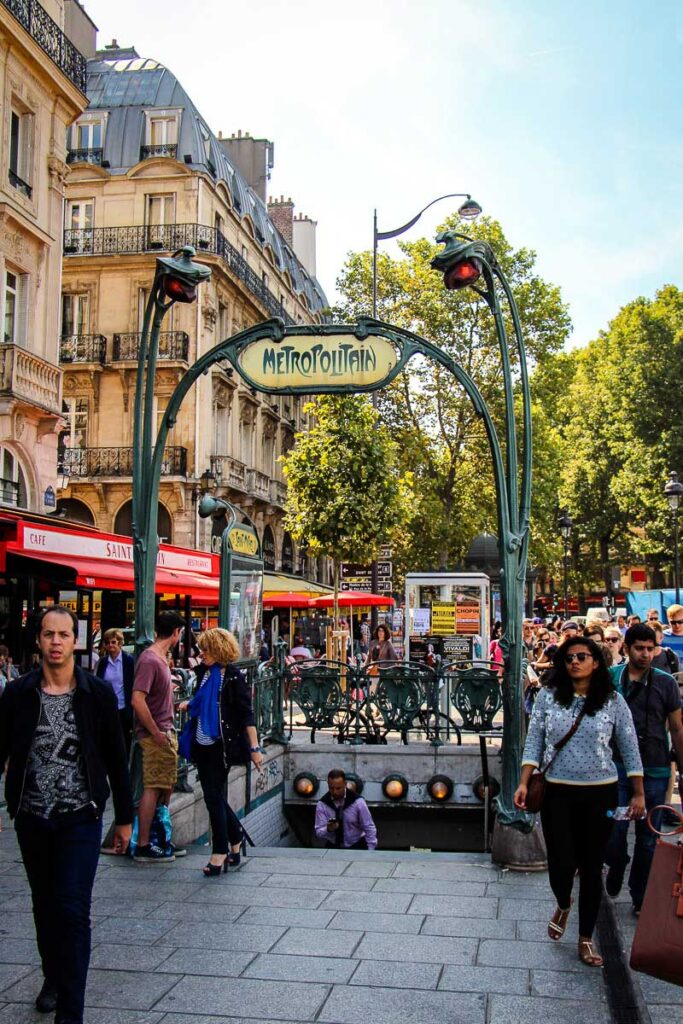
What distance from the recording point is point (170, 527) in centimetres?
3391

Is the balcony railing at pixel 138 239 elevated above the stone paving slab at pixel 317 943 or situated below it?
above

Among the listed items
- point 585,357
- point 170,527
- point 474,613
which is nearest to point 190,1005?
point 474,613

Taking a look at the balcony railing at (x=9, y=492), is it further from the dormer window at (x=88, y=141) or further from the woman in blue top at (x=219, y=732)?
the dormer window at (x=88, y=141)

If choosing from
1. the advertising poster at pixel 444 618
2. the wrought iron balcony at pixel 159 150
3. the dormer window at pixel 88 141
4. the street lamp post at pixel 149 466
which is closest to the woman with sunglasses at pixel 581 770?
the street lamp post at pixel 149 466

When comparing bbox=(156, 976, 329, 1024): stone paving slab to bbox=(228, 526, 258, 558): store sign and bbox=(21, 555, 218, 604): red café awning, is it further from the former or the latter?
bbox=(21, 555, 218, 604): red café awning

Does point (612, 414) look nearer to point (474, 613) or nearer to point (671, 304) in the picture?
point (671, 304)

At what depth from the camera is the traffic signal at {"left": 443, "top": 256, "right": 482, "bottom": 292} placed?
7.65 meters

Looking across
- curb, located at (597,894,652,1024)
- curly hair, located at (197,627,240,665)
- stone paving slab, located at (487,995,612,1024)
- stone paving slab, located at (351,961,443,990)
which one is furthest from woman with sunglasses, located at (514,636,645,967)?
curly hair, located at (197,627,240,665)

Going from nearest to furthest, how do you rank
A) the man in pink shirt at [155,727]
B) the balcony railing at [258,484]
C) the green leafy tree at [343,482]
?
the man in pink shirt at [155,727] → the green leafy tree at [343,482] → the balcony railing at [258,484]

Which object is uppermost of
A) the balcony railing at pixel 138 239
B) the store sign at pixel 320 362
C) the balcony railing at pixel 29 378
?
the balcony railing at pixel 138 239

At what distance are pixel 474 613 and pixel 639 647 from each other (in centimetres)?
1355

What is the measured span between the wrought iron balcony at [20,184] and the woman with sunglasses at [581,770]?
686 inches

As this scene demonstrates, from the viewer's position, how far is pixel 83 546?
1266 cm

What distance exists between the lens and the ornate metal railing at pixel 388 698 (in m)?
11.4
